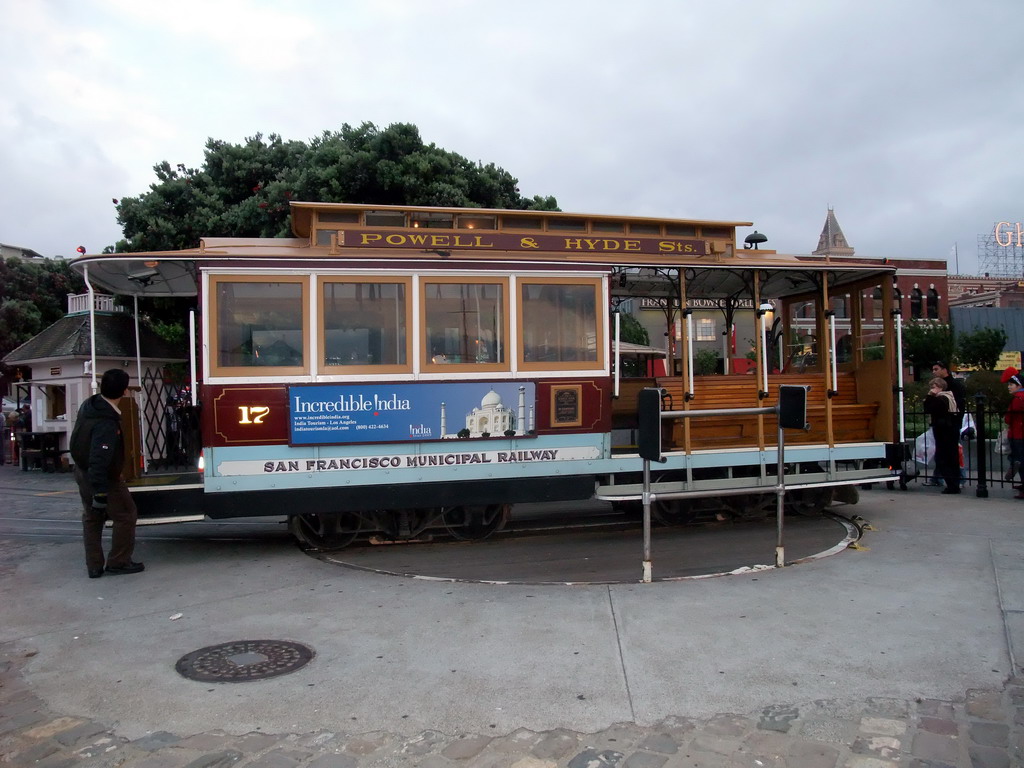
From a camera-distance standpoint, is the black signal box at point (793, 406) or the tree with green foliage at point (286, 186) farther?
the tree with green foliage at point (286, 186)

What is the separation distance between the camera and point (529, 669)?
4.80m

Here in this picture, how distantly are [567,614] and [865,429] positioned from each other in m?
5.35

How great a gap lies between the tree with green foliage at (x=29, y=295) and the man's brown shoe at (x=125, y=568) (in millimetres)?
26032

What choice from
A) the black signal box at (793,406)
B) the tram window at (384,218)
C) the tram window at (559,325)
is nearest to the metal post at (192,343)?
the tram window at (384,218)

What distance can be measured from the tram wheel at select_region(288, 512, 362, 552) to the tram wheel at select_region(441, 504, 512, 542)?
3.18ft

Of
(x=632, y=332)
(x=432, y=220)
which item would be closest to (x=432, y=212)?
(x=432, y=220)

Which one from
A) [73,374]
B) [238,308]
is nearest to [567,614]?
[238,308]

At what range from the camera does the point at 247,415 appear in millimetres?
7367

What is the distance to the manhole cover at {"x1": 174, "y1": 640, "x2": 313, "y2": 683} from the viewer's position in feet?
15.7

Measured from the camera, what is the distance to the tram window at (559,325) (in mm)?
7969

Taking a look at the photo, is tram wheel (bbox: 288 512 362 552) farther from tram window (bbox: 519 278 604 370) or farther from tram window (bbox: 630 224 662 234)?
tram window (bbox: 630 224 662 234)

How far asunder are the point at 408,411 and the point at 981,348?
146ft

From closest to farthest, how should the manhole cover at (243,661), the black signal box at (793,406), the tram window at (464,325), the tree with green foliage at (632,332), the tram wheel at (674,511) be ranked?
the manhole cover at (243,661) < the black signal box at (793,406) < the tram window at (464,325) < the tram wheel at (674,511) < the tree with green foliage at (632,332)

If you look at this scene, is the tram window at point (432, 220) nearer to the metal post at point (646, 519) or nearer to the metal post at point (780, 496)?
the metal post at point (646, 519)
